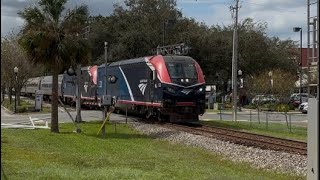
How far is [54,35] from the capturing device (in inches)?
883

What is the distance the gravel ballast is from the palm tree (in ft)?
15.5

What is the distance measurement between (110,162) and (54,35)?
35.2 feet

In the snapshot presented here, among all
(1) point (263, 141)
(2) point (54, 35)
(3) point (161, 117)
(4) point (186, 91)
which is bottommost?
(1) point (263, 141)

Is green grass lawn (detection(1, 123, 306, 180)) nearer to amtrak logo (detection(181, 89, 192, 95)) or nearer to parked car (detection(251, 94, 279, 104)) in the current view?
amtrak logo (detection(181, 89, 192, 95))

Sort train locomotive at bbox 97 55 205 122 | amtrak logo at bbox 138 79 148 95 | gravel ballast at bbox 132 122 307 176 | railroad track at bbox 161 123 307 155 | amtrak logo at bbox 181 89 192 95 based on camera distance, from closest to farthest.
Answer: gravel ballast at bbox 132 122 307 176, railroad track at bbox 161 123 307 155, train locomotive at bbox 97 55 205 122, amtrak logo at bbox 181 89 192 95, amtrak logo at bbox 138 79 148 95

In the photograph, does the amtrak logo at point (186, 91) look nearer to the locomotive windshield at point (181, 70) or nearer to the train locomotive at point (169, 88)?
the train locomotive at point (169, 88)

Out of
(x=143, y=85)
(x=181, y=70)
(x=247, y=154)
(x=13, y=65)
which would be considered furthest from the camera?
(x=13, y=65)

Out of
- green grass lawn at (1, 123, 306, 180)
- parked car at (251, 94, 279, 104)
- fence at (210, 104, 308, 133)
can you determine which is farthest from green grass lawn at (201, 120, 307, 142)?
parked car at (251, 94, 279, 104)

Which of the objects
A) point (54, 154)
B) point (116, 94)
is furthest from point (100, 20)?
point (54, 154)

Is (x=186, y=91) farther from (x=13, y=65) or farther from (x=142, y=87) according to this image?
(x=13, y=65)

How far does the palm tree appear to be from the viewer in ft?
73.0

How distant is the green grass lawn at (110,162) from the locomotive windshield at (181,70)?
932 centimetres

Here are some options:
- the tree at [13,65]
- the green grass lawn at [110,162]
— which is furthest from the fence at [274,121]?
the tree at [13,65]

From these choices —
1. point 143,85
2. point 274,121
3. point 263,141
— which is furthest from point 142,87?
point 274,121
